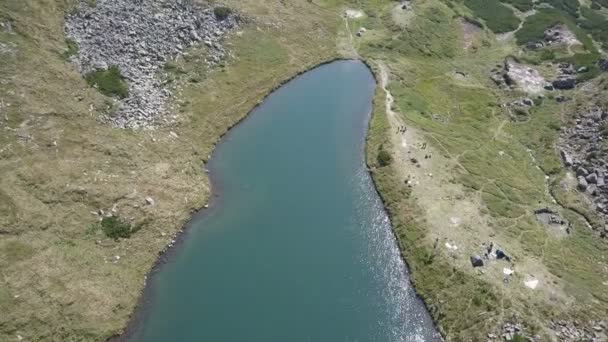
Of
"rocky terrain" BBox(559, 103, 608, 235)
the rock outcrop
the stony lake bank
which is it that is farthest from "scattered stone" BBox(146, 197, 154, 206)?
the rock outcrop

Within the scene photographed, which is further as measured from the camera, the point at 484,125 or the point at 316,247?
the point at 484,125

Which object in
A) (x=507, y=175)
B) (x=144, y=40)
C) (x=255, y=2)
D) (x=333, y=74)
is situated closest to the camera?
(x=507, y=175)

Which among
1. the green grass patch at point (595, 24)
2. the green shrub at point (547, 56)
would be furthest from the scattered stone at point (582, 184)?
the green grass patch at point (595, 24)

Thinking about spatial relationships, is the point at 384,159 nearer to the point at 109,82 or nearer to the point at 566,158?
the point at 566,158

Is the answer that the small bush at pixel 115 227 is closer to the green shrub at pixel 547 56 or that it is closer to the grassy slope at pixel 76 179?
the grassy slope at pixel 76 179

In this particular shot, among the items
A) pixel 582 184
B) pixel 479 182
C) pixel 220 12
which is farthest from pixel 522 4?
pixel 220 12

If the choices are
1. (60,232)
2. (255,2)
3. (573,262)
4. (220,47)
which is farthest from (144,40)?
(573,262)

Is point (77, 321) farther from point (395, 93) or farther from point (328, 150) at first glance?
point (395, 93)
